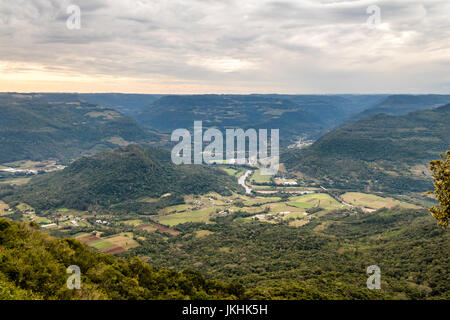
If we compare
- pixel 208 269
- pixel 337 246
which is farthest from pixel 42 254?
pixel 337 246

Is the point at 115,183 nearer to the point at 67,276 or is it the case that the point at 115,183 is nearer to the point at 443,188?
the point at 67,276

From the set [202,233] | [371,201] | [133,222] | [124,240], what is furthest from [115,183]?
[371,201]

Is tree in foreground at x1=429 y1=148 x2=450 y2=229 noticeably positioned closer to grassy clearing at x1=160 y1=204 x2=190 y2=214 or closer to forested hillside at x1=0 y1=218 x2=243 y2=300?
forested hillside at x1=0 y1=218 x2=243 y2=300

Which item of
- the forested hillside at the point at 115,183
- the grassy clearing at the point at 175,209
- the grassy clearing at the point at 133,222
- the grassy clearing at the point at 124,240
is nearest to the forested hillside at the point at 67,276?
the grassy clearing at the point at 124,240

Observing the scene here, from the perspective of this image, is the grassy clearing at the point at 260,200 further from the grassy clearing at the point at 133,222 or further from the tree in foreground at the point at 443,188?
the tree in foreground at the point at 443,188

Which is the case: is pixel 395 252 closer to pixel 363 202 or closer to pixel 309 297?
pixel 309 297

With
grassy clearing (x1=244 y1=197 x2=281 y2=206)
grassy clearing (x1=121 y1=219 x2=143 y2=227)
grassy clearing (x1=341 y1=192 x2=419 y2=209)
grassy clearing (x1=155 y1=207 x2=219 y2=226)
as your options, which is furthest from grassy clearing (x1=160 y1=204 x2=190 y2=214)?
grassy clearing (x1=341 y1=192 x2=419 y2=209)
